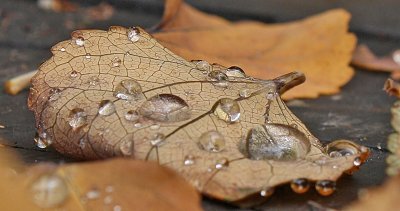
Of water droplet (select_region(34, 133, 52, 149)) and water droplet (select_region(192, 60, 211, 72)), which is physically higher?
water droplet (select_region(192, 60, 211, 72))

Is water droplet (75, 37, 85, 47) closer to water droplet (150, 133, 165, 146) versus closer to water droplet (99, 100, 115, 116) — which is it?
water droplet (99, 100, 115, 116)

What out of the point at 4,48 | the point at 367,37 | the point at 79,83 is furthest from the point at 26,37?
the point at 367,37

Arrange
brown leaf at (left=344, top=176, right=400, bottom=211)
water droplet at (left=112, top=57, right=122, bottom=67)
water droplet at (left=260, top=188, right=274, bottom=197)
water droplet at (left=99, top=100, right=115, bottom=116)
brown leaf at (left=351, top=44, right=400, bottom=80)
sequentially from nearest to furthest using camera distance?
brown leaf at (left=344, top=176, right=400, bottom=211) → water droplet at (left=260, top=188, right=274, bottom=197) → water droplet at (left=99, top=100, right=115, bottom=116) → water droplet at (left=112, top=57, right=122, bottom=67) → brown leaf at (left=351, top=44, right=400, bottom=80)

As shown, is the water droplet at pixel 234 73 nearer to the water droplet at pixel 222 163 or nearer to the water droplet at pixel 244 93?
the water droplet at pixel 244 93

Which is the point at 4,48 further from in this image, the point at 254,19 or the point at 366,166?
the point at 366,166

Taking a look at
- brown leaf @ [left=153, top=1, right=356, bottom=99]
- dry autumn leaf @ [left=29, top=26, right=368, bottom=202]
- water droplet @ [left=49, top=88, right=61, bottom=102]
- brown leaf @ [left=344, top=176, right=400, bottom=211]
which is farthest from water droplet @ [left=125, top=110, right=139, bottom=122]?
brown leaf @ [left=153, top=1, right=356, bottom=99]

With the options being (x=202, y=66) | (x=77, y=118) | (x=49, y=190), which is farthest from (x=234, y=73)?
(x=49, y=190)

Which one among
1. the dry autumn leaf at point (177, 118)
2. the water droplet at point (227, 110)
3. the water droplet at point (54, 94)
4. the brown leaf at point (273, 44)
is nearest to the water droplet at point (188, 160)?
the dry autumn leaf at point (177, 118)

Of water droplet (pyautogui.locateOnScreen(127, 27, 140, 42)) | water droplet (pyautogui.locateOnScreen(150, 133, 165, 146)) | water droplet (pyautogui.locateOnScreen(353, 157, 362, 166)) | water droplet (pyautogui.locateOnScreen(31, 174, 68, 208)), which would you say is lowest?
water droplet (pyautogui.locateOnScreen(31, 174, 68, 208))
